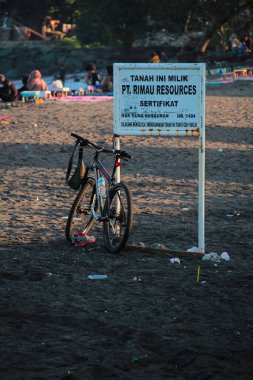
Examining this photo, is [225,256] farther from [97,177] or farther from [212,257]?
[97,177]

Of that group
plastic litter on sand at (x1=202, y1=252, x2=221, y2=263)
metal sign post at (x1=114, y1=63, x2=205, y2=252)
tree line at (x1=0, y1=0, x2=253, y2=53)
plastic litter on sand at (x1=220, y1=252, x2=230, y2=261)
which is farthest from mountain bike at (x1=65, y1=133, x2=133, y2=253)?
tree line at (x1=0, y1=0, x2=253, y2=53)

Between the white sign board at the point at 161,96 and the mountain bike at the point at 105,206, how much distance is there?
390 millimetres

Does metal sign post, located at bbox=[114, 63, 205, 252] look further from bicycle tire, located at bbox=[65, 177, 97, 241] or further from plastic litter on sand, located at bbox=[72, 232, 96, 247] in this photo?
plastic litter on sand, located at bbox=[72, 232, 96, 247]

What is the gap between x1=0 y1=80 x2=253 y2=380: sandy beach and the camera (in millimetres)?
5992

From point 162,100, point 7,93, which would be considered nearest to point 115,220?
point 162,100

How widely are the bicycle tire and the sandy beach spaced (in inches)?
8.1

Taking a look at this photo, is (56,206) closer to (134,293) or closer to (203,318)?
(134,293)

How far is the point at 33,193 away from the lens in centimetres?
1250

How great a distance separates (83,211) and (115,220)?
2.00ft

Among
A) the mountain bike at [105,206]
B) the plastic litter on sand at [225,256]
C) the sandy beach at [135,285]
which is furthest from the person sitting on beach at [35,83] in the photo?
the plastic litter on sand at [225,256]

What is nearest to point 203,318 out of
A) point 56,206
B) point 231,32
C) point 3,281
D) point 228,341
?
point 228,341

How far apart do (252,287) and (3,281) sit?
1999mm

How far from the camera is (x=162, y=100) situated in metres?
8.91

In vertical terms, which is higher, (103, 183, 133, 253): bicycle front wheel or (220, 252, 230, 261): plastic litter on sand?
(103, 183, 133, 253): bicycle front wheel
